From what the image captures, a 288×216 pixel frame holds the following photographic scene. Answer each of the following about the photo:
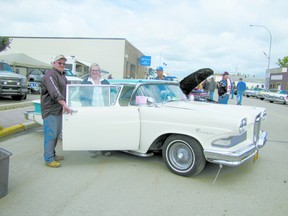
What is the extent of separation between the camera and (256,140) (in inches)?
175

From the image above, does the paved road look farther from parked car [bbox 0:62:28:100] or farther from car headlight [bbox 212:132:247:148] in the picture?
parked car [bbox 0:62:28:100]

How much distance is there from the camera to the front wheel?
4.02 metres

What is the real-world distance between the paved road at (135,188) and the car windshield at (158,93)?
1.14 m

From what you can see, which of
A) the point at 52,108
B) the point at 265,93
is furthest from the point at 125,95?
the point at 265,93

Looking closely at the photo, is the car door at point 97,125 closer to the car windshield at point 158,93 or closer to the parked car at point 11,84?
the car windshield at point 158,93

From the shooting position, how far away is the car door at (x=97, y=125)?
14.1 ft

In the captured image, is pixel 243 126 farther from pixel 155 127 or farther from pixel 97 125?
pixel 97 125

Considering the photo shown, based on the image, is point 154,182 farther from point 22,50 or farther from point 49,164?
point 22,50

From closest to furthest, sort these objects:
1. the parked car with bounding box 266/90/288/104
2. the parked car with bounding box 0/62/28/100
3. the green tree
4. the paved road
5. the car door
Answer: the paved road
the car door
the parked car with bounding box 0/62/28/100
the parked car with bounding box 266/90/288/104
the green tree

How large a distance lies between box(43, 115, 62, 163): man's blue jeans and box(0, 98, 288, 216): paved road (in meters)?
0.24

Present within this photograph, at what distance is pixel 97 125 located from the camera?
4344 millimetres

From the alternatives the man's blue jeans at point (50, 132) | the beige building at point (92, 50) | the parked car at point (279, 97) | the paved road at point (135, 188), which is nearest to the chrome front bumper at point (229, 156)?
the paved road at point (135, 188)

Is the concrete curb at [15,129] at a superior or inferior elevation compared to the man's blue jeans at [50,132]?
inferior

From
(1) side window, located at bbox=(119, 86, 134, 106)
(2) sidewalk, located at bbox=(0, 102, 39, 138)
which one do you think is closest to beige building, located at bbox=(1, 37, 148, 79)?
(2) sidewalk, located at bbox=(0, 102, 39, 138)
